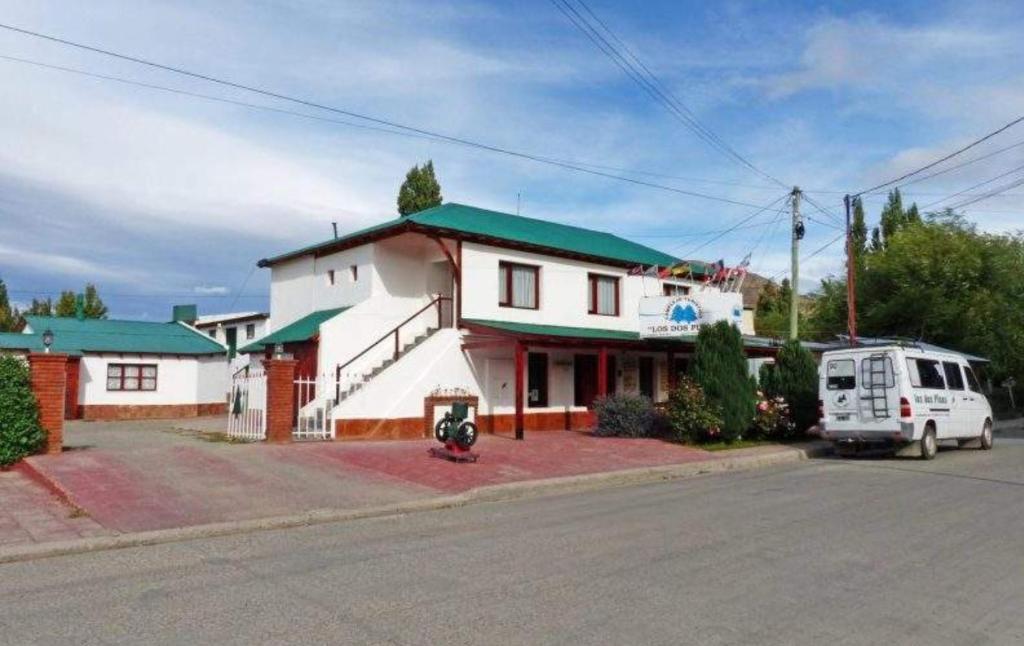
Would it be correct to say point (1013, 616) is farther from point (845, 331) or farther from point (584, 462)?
point (845, 331)

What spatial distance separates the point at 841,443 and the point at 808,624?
13.9m

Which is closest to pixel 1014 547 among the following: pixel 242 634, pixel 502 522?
pixel 502 522

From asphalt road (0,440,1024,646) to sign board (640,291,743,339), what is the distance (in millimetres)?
10419

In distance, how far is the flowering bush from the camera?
64.3 ft

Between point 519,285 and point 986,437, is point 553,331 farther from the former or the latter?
point 986,437

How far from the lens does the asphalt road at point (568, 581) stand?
17.0 feet

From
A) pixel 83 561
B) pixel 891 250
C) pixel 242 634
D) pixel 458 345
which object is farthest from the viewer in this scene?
pixel 891 250

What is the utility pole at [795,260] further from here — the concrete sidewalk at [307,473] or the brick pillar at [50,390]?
the brick pillar at [50,390]

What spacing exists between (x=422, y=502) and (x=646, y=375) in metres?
15.8

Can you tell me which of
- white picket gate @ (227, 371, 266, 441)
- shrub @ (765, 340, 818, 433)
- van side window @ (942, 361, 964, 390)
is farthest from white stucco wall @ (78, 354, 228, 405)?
van side window @ (942, 361, 964, 390)

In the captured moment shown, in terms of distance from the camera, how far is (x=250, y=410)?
55.8 ft

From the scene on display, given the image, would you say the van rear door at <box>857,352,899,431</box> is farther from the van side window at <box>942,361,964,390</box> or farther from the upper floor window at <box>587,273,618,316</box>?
the upper floor window at <box>587,273,618,316</box>

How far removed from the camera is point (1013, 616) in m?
5.56

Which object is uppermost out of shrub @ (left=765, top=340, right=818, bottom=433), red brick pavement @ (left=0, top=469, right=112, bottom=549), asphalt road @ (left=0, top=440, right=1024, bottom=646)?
Result: shrub @ (left=765, top=340, right=818, bottom=433)
